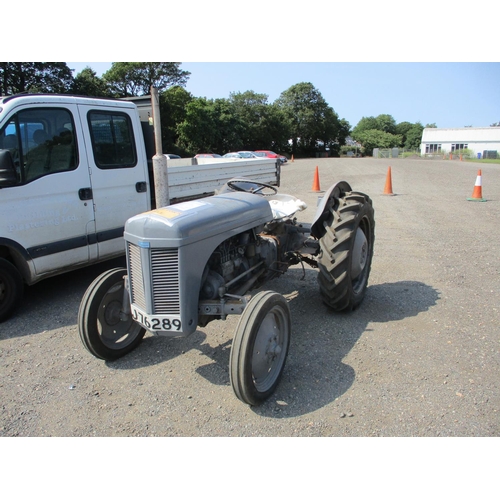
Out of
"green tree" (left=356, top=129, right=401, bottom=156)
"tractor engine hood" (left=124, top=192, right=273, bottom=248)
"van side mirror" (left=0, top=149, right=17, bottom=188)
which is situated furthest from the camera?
"green tree" (left=356, top=129, right=401, bottom=156)

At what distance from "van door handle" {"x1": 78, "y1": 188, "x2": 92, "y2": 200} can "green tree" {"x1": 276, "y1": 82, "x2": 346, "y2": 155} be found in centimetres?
6369

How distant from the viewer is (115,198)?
5047mm

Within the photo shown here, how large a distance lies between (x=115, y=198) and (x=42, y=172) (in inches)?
35.8

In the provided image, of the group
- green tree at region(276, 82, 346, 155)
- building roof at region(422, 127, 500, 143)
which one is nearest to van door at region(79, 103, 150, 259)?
green tree at region(276, 82, 346, 155)

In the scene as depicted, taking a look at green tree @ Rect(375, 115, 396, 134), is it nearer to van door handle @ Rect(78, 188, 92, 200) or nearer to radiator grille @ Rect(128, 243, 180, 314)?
van door handle @ Rect(78, 188, 92, 200)

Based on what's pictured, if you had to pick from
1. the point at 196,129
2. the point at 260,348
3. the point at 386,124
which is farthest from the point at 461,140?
the point at 260,348

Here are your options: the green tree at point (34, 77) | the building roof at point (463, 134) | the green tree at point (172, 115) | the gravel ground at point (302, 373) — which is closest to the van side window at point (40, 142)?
the gravel ground at point (302, 373)

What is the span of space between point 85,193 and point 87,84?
97.9 feet

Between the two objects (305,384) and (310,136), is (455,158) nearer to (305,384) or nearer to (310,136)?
(310,136)

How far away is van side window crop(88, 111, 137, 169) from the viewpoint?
15.9 ft

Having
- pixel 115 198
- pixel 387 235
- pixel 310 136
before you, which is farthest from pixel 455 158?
pixel 115 198

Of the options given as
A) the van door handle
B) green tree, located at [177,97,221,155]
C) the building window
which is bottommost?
the van door handle

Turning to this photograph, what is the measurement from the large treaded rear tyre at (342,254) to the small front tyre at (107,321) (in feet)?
5.97

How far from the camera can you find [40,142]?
171 inches
